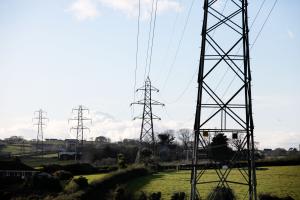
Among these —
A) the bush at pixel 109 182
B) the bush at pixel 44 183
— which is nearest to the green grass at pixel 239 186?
the bush at pixel 109 182

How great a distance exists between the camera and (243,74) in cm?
2986

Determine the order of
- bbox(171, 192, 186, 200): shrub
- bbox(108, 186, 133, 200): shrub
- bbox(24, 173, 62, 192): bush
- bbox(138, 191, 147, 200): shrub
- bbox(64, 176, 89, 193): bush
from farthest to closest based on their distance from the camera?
bbox(24, 173, 62, 192): bush → bbox(64, 176, 89, 193): bush → bbox(108, 186, 133, 200): shrub → bbox(138, 191, 147, 200): shrub → bbox(171, 192, 186, 200): shrub

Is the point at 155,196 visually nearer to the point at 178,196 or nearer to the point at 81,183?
the point at 178,196

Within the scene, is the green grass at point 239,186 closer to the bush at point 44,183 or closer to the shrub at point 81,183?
the shrub at point 81,183

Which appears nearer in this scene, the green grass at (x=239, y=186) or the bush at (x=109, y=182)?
the green grass at (x=239, y=186)

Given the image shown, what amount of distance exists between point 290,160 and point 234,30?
2132 inches

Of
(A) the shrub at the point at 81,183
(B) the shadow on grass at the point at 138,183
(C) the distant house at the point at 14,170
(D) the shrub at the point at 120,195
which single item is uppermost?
(C) the distant house at the point at 14,170

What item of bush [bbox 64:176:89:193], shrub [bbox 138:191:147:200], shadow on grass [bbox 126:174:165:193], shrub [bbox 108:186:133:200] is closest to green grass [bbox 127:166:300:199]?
shadow on grass [bbox 126:174:165:193]

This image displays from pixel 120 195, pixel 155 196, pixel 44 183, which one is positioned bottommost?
pixel 120 195

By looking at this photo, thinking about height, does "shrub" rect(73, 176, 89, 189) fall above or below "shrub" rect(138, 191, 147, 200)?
above

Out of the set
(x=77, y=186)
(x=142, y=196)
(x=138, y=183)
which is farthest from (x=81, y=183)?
(x=138, y=183)

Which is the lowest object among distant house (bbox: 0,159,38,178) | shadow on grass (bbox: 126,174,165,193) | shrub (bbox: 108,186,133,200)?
shrub (bbox: 108,186,133,200)

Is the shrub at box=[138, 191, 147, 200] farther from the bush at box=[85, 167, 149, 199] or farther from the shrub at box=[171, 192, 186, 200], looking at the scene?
the bush at box=[85, 167, 149, 199]

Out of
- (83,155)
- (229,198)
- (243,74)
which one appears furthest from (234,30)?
(83,155)
